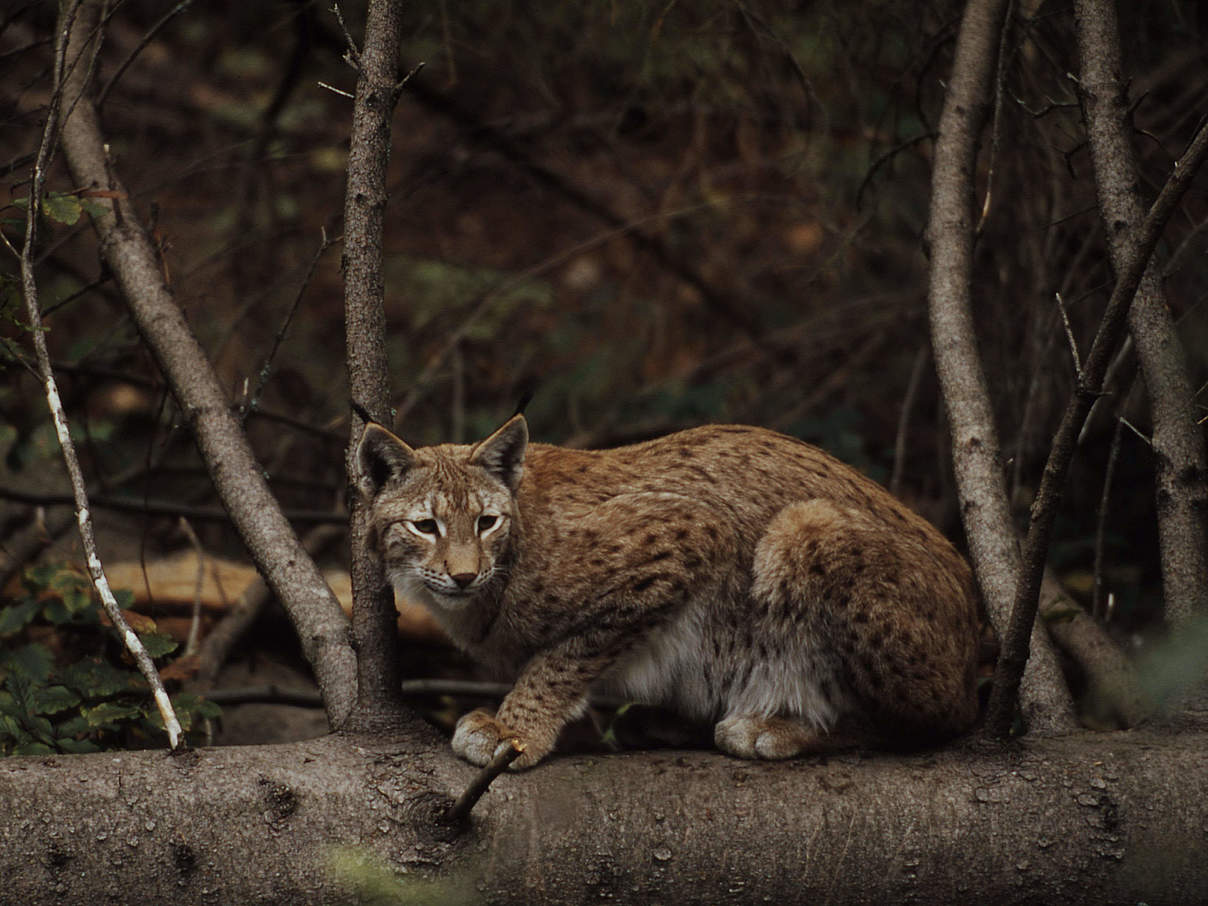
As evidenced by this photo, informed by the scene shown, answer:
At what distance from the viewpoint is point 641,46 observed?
6039mm

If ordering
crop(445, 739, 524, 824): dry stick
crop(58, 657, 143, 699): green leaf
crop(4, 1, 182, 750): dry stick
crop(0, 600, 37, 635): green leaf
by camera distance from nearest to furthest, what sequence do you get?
crop(445, 739, 524, 824): dry stick, crop(4, 1, 182, 750): dry stick, crop(58, 657, 143, 699): green leaf, crop(0, 600, 37, 635): green leaf

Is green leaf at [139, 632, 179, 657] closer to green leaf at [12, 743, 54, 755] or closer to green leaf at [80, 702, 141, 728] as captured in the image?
green leaf at [80, 702, 141, 728]

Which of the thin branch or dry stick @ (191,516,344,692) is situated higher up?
the thin branch

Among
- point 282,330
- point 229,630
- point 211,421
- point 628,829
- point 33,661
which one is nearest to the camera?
point 628,829

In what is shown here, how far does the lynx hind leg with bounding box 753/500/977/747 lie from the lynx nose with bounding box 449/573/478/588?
87 cm

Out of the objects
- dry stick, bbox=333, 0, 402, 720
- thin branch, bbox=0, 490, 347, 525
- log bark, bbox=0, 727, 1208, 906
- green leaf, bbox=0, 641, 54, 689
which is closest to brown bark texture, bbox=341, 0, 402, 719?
dry stick, bbox=333, 0, 402, 720

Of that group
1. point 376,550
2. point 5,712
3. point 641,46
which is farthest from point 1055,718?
point 641,46

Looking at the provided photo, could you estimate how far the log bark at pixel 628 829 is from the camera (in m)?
2.66

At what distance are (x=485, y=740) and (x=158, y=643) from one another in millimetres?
1215

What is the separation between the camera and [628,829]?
2859 millimetres

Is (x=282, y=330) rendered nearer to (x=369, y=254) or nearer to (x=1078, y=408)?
(x=369, y=254)

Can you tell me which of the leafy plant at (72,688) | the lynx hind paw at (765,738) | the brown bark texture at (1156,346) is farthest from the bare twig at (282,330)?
the brown bark texture at (1156,346)

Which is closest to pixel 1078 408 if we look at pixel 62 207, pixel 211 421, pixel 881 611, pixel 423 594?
pixel 881 611

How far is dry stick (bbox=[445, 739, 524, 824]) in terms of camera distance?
245cm
